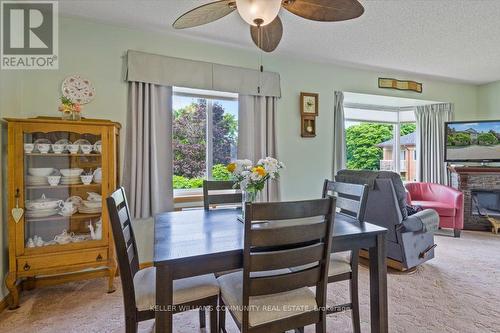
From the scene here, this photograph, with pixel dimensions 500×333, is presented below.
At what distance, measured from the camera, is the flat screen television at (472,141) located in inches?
164

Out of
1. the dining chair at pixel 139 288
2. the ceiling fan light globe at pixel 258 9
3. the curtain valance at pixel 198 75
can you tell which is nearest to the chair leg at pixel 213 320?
the dining chair at pixel 139 288

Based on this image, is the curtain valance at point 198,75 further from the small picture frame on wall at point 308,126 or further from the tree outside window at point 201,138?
the small picture frame on wall at point 308,126

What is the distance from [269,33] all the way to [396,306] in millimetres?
2233

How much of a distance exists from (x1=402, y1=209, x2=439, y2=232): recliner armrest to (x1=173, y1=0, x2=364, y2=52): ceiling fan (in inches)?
75.9

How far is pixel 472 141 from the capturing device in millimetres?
4273

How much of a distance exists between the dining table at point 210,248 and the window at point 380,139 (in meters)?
3.02

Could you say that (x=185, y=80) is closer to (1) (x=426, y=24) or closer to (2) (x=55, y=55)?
(2) (x=55, y=55)

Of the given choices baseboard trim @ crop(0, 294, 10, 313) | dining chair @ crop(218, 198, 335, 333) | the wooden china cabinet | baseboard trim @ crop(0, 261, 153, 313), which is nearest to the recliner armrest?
dining chair @ crop(218, 198, 335, 333)

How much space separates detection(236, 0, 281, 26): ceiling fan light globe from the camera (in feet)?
4.31

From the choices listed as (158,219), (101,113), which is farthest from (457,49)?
(101,113)

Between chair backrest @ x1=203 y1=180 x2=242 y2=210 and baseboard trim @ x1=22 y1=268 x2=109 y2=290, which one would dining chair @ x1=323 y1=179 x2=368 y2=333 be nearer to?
chair backrest @ x1=203 y1=180 x2=242 y2=210

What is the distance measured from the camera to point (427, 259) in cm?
278

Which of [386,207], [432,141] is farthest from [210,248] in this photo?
[432,141]

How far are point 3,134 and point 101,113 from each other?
0.75m
